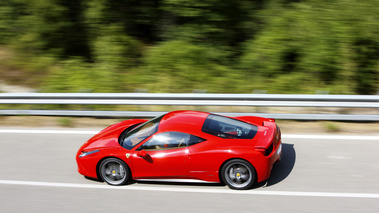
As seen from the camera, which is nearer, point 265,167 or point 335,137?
point 265,167

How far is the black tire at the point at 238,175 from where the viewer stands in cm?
537

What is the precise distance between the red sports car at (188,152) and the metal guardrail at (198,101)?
7.81 feet

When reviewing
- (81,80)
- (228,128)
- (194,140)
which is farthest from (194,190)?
(81,80)

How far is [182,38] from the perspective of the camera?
1166 cm

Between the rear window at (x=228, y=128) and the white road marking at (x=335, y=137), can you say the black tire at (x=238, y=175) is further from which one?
the white road marking at (x=335, y=137)

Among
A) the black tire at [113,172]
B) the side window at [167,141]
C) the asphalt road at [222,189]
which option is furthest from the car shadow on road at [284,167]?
the black tire at [113,172]

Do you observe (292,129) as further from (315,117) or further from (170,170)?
(170,170)

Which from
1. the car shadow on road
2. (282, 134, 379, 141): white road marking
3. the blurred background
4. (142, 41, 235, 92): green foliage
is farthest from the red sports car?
(142, 41, 235, 92): green foliage

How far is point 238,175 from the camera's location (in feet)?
17.9

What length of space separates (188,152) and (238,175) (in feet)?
2.56

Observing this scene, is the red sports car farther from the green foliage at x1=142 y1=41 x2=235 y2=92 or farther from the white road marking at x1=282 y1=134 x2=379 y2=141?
the green foliage at x1=142 y1=41 x2=235 y2=92

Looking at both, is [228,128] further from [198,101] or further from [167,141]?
[198,101]

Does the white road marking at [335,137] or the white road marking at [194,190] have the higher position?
the white road marking at [335,137]

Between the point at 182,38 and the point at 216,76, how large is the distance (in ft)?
5.69
